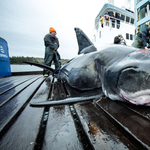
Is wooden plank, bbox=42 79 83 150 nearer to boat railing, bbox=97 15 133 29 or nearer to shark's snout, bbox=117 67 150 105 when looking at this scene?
shark's snout, bbox=117 67 150 105

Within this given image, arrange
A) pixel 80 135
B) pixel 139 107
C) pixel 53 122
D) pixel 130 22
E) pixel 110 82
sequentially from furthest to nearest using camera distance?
pixel 130 22 → pixel 110 82 → pixel 139 107 → pixel 53 122 → pixel 80 135

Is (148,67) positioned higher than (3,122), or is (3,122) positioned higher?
(148,67)

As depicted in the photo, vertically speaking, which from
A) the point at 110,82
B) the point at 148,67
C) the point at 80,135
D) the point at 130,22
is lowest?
the point at 80,135

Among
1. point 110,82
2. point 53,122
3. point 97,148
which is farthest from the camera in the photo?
point 110,82

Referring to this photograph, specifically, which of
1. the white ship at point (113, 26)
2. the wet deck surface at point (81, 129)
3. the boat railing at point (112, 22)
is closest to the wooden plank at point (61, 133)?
the wet deck surface at point (81, 129)

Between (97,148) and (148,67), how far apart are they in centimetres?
77

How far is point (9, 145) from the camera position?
0.62 meters

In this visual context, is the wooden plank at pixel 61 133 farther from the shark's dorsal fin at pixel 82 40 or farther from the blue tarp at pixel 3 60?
the blue tarp at pixel 3 60

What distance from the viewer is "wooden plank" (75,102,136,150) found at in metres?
0.58

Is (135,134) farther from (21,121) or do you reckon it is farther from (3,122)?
(3,122)

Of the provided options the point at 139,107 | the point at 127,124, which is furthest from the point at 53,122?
the point at 139,107

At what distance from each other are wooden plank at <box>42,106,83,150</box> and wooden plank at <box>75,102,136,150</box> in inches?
3.7

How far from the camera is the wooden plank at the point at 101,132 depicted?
0.58 m

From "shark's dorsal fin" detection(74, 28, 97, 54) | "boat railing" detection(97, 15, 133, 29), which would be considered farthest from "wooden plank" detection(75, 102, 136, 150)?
"boat railing" detection(97, 15, 133, 29)
